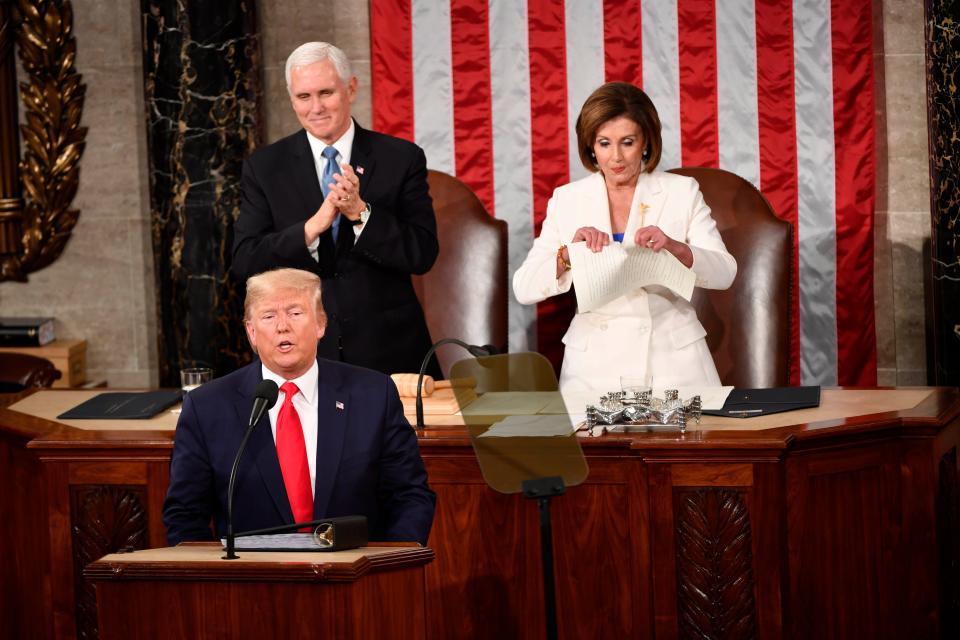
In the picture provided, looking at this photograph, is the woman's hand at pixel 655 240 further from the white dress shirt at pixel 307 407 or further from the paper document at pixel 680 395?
the white dress shirt at pixel 307 407

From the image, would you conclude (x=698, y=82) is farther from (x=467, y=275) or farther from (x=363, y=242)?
(x=363, y=242)

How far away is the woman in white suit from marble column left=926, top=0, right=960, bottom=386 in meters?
1.39

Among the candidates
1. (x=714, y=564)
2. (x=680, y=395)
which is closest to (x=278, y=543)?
(x=714, y=564)

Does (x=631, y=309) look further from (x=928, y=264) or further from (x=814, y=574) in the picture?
(x=928, y=264)

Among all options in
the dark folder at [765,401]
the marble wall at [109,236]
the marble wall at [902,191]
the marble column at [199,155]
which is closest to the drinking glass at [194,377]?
the dark folder at [765,401]

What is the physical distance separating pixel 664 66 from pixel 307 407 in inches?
132

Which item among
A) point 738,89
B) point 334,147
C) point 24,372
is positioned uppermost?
point 738,89

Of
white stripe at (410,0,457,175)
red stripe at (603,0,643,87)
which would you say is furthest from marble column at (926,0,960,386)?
white stripe at (410,0,457,175)

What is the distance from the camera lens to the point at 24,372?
5840 mm

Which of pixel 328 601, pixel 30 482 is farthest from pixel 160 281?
pixel 328 601

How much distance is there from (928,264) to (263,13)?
324cm

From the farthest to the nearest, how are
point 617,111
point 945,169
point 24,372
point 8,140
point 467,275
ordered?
1. point 8,140
2. point 24,372
3. point 467,275
4. point 945,169
5. point 617,111

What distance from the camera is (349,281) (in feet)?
14.0

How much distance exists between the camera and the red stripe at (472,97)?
6.05 metres
